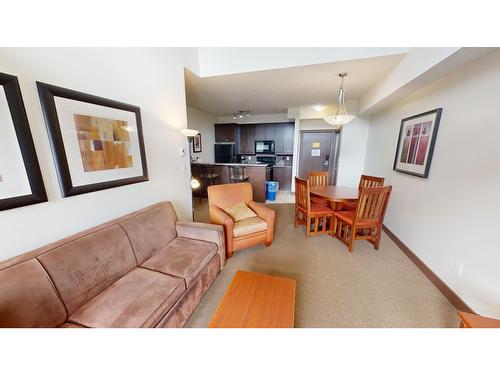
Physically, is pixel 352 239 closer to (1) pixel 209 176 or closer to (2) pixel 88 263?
(2) pixel 88 263

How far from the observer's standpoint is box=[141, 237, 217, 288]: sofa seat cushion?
1.37m

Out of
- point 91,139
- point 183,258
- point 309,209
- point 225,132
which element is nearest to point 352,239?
point 309,209

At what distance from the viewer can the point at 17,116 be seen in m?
0.98

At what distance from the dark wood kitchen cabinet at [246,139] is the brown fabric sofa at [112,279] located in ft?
15.4

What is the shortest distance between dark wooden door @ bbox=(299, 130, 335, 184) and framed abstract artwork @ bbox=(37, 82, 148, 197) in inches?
167

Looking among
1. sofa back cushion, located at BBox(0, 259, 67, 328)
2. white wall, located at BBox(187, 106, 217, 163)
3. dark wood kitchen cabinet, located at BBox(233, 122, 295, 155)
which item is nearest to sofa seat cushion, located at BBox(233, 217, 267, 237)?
sofa back cushion, located at BBox(0, 259, 67, 328)

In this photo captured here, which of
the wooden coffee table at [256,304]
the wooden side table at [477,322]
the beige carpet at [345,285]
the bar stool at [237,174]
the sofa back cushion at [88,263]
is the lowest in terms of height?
the beige carpet at [345,285]

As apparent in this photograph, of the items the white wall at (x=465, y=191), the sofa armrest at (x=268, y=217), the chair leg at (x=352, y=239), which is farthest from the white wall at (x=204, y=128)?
the white wall at (x=465, y=191)

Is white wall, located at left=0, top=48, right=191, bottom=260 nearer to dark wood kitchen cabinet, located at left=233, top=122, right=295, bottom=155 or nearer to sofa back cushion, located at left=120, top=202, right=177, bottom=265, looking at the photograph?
sofa back cushion, located at left=120, top=202, right=177, bottom=265

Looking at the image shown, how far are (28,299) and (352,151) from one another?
17.1ft

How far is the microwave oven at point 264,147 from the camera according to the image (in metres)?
5.80

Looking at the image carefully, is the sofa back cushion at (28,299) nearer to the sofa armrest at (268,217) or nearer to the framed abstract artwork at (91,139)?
the framed abstract artwork at (91,139)
